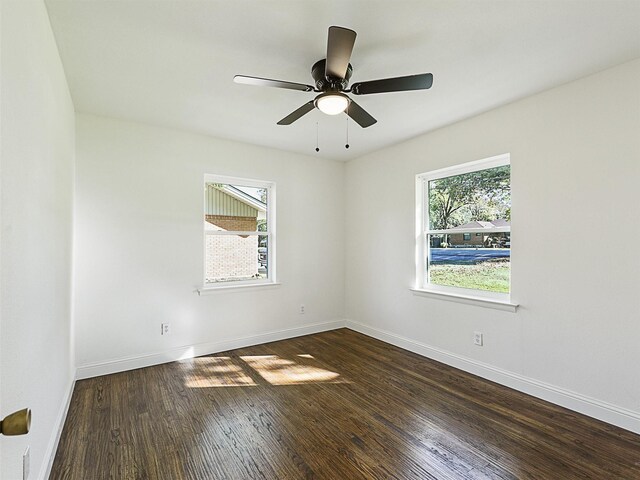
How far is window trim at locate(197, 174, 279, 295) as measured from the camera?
151 inches

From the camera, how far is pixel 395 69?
238 centimetres

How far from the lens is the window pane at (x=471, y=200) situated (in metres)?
3.15

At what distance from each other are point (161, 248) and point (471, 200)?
3.35 metres

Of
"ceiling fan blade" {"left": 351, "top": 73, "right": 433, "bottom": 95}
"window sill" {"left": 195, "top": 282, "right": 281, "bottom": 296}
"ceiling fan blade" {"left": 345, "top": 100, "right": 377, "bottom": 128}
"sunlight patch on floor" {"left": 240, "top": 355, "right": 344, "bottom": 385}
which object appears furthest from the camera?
"window sill" {"left": 195, "top": 282, "right": 281, "bottom": 296}

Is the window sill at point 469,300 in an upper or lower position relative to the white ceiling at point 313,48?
lower

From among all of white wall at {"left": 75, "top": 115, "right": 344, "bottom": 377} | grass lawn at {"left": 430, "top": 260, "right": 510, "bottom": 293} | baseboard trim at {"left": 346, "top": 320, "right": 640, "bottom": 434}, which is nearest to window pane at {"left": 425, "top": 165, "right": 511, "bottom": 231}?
grass lawn at {"left": 430, "top": 260, "right": 510, "bottom": 293}

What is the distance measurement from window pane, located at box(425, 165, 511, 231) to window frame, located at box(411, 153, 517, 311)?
0.14 ft

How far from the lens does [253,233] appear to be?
4262 mm

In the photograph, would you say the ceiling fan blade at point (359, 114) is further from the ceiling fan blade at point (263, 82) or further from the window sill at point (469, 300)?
the window sill at point (469, 300)

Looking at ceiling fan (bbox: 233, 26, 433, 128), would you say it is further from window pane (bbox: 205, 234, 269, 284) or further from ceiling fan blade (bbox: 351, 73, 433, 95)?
window pane (bbox: 205, 234, 269, 284)

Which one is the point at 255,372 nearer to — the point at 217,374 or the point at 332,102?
the point at 217,374

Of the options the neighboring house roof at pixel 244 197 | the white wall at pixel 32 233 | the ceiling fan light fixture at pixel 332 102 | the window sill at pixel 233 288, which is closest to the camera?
the white wall at pixel 32 233

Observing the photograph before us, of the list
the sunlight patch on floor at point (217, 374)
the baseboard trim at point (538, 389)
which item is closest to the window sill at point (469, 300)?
the baseboard trim at point (538, 389)

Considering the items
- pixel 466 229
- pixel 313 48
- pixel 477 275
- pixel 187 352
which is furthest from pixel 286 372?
pixel 313 48
